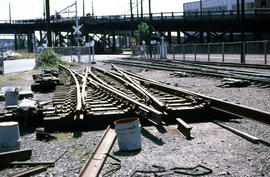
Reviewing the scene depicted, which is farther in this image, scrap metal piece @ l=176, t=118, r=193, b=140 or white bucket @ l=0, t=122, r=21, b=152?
scrap metal piece @ l=176, t=118, r=193, b=140

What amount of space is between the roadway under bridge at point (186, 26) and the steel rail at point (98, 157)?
2139cm

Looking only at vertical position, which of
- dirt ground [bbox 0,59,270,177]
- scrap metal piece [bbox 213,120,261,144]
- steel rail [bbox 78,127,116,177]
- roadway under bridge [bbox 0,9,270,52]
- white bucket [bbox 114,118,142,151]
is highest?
roadway under bridge [bbox 0,9,270,52]

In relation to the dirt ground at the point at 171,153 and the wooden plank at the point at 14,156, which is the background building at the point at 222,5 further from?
the wooden plank at the point at 14,156

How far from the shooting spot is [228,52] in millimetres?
27250

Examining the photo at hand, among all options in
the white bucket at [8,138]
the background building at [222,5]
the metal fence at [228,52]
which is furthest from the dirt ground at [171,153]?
the background building at [222,5]

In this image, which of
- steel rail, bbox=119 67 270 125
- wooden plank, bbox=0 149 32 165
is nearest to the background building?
steel rail, bbox=119 67 270 125

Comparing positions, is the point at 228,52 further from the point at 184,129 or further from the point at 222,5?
the point at 222,5

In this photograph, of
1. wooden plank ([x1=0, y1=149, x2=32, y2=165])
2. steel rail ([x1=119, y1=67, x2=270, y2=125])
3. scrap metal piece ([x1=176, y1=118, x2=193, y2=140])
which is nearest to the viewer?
wooden plank ([x1=0, y1=149, x2=32, y2=165])

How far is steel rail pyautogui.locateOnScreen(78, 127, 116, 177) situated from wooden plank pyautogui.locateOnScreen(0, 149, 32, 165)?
94cm

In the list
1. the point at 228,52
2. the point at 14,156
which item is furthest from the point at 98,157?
the point at 228,52

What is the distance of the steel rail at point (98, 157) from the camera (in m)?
4.34

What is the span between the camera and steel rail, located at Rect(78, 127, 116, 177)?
434cm

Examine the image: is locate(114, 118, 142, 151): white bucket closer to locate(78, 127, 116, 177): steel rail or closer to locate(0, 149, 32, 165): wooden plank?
locate(78, 127, 116, 177): steel rail

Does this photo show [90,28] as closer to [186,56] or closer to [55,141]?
[186,56]
